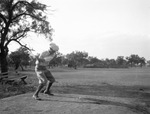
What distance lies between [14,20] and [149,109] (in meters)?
15.7

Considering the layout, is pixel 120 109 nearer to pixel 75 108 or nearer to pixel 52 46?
pixel 75 108

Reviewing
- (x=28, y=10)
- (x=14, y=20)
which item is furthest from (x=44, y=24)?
(x=14, y=20)

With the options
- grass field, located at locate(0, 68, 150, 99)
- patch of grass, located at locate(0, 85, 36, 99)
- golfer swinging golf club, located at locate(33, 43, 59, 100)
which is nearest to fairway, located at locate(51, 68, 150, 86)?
grass field, located at locate(0, 68, 150, 99)

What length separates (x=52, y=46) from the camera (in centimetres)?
661

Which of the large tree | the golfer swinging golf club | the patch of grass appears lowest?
the patch of grass

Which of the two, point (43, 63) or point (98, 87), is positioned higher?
point (43, 63)

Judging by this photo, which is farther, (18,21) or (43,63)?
(18,21)

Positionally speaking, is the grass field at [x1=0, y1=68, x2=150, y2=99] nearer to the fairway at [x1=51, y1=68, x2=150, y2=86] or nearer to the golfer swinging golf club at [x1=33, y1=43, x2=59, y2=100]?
the fairway at [x1=51, y1=68, x2=150, y2=86]

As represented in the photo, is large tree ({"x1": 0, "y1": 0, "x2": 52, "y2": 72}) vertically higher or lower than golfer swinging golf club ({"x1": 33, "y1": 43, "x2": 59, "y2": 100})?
higher

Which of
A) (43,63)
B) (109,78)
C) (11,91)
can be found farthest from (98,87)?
(109,78)

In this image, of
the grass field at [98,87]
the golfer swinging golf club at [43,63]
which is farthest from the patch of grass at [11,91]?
the golfer swinging golf club at [43,63]

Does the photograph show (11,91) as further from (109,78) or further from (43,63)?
(109,78)

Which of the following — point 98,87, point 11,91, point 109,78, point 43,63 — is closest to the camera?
point 43,63

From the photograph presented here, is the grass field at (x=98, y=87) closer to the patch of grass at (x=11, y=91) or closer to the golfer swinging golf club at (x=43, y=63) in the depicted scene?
the patch of grass at (x=11, y=91)
